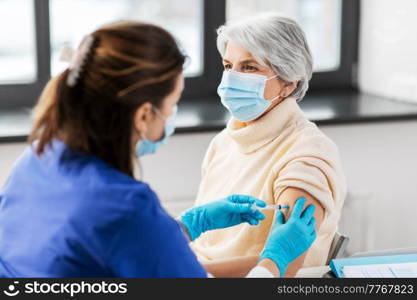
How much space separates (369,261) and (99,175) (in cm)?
75

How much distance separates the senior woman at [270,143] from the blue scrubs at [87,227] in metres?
0.54

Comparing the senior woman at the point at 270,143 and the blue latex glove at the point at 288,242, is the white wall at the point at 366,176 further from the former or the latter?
the blue latex glove at the point at 288,242

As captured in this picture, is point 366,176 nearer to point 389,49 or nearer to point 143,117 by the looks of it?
point 389,49

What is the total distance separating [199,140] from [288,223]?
1246 millimetres

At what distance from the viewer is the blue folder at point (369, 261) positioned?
182 cm

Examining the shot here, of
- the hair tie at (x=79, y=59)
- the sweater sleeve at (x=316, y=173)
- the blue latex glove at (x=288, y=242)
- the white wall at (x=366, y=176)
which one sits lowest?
the white wall at (x=366, y=176)

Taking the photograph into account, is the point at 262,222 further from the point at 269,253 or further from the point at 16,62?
the point at 16,62

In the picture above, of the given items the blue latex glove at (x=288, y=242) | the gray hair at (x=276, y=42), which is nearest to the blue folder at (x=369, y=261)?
the blue latex glove at (x=288, y=242)

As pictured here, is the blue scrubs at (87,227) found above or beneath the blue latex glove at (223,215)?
above

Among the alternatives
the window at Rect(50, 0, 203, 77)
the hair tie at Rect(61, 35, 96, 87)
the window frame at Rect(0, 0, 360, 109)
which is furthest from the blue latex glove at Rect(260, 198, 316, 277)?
the window frame at Rect(0, 0, 360, 109)

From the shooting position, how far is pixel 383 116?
10.3ft

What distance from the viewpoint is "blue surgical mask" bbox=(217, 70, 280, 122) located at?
2113mm

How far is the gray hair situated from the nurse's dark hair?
580 mm

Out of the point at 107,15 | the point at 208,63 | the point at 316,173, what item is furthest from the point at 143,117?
the point at 208,63
